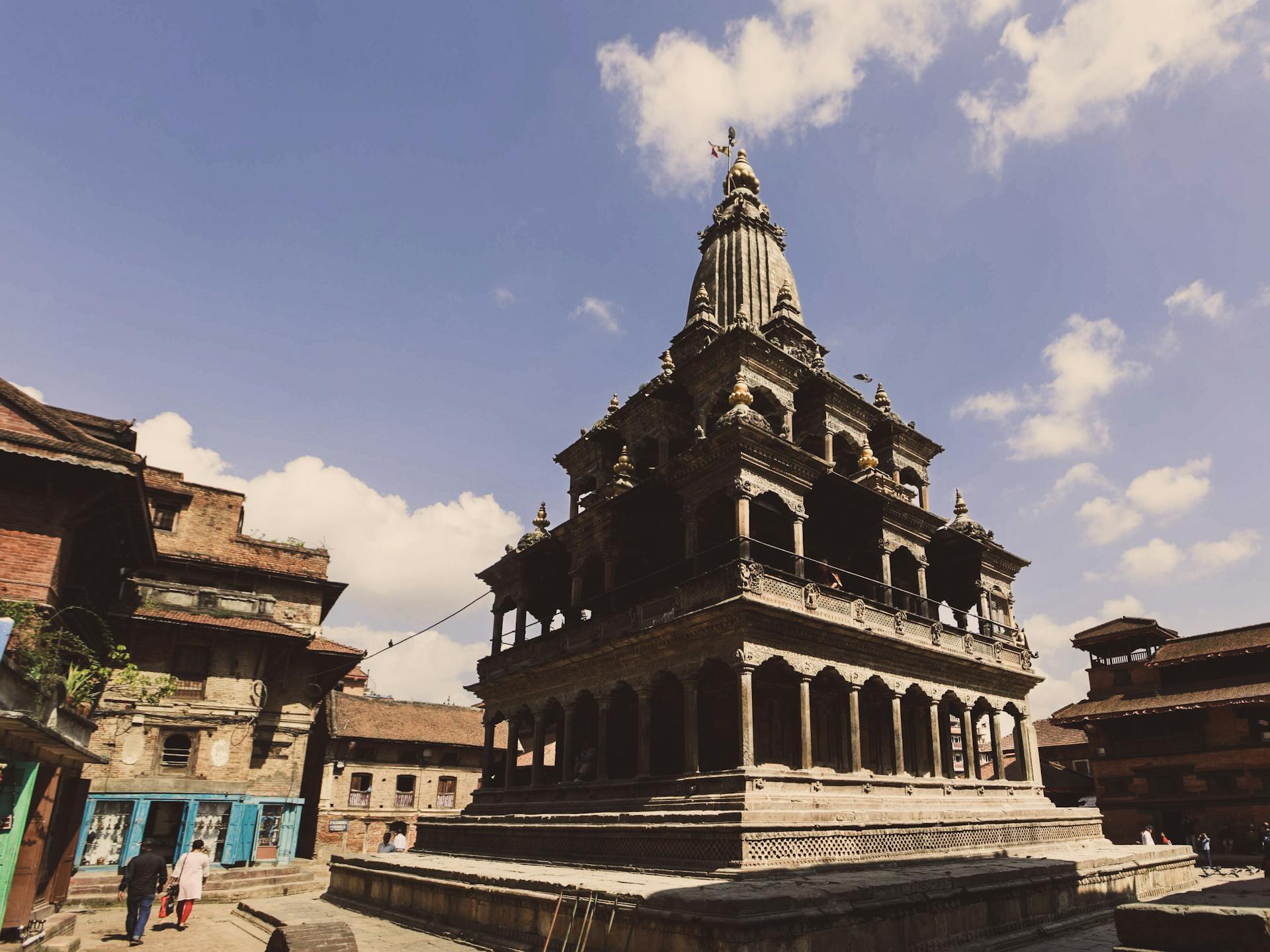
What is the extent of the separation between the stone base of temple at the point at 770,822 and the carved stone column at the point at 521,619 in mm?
5308

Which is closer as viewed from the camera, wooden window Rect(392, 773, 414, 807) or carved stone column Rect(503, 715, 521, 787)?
carved stone column Rect(503, 715, 521, 787)

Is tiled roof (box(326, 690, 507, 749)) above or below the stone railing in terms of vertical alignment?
below

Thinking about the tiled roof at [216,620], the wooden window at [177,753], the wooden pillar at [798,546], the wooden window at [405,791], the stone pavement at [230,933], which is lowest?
the stone pavement at [230,933]

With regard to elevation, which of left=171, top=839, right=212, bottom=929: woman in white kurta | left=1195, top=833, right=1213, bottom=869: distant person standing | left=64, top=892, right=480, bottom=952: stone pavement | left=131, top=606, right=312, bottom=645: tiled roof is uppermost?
left=131, top=606, right=312, bottom=645: tiled roof

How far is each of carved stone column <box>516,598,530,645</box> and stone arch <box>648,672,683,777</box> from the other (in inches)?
235

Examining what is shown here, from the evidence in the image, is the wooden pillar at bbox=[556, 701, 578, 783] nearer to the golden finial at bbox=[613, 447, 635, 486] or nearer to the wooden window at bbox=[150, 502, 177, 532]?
the golden finial at bbox=[613, 447, 635, 486]

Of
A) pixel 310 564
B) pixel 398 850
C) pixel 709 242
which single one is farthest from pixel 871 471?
pixel 310 564

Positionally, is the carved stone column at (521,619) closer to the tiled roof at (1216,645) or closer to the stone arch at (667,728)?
the stone arch at (667,728)

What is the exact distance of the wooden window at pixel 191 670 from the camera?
29359mm

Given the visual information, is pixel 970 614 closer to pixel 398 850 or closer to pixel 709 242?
pixel 709 242

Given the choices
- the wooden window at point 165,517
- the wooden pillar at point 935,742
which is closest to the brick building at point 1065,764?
the wooden pillar at point 935,742

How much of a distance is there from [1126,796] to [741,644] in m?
33.3

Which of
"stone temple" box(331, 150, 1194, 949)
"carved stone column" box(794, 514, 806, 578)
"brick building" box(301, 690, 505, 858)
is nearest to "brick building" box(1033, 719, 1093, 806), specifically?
"stone temple" box(331, 150, 1194, 949)

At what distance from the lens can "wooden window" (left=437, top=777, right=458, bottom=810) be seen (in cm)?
4041
